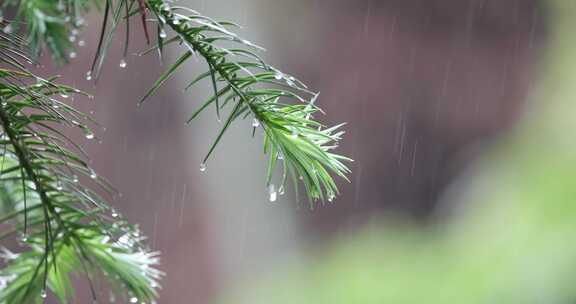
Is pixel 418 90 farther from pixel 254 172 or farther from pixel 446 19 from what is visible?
pixel 254 172

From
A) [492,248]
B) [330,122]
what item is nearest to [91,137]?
[492,248]

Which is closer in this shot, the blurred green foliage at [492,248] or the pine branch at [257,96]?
the pine branch at [257,96]

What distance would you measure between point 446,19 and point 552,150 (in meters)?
1.34

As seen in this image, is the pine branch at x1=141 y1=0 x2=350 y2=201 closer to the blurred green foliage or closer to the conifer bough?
the conifer bough

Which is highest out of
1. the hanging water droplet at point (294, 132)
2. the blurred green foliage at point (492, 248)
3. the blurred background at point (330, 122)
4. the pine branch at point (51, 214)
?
the blurred background at point (330, 122)

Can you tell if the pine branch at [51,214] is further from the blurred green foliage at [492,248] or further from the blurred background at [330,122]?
the blurred background at [330,122]

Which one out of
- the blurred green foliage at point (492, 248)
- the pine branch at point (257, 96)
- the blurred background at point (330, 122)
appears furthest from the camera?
the blurred background at point (330, 122)

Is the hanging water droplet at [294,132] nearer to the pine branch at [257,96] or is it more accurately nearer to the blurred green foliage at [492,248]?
the pine branch at [257,96]

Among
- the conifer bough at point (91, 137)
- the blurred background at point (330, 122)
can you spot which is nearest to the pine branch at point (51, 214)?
→ the conifer bough at point (91, 137)

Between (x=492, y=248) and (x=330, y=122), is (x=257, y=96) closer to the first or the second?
(x=492, y=248)

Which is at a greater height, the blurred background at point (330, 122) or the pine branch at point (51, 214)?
the blurred background at point (330, 122)

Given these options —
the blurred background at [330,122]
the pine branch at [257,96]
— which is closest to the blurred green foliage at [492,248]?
the blurred background at [330,122]

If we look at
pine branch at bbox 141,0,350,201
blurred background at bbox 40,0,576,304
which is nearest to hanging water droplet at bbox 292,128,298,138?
pine branch at bbox 141,0,350,201

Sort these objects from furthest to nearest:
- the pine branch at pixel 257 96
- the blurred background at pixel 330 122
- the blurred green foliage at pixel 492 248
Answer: the blurred background at pixel 330 122
the blurred green foliage at pixel 492 248
the pine branch at pixel 257 96
